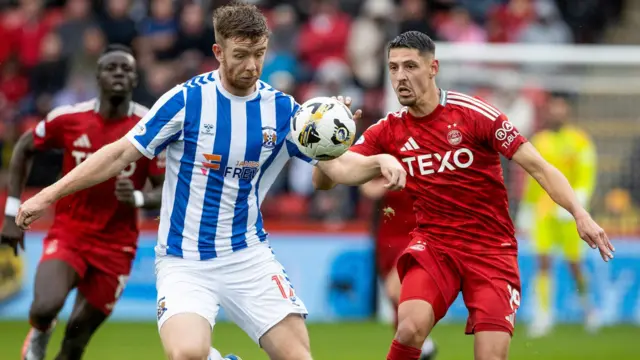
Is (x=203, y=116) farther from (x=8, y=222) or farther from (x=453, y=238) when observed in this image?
(x=8, y=222)

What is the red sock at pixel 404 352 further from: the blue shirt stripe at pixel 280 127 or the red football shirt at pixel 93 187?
the red football shirt at pixel 93 187

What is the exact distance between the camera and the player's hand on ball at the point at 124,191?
26.9 ft

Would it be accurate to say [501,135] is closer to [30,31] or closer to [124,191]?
[124,191]

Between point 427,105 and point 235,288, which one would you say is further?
point 427,105

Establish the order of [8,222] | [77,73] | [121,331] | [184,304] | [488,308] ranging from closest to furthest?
[184,304]
[488,308]
[8,222]
[121,331]
[77,73]

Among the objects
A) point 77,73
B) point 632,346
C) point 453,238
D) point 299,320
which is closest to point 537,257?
point 632,346

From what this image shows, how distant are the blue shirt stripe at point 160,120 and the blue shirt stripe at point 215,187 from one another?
0.26 metres

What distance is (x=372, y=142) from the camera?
7648 mm

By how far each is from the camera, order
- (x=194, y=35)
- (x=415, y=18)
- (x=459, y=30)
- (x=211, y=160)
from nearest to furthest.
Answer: (x=211, y=160) → (x=415, y=18) → (x=194, y=35) → (x=459, y=30)

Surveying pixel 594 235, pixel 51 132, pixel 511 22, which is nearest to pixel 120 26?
pixel 511 22

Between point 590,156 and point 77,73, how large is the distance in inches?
300

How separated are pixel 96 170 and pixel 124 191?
1647mm

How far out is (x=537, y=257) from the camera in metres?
15.6

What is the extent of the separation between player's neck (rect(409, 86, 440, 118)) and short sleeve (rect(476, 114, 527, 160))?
0.34 m
